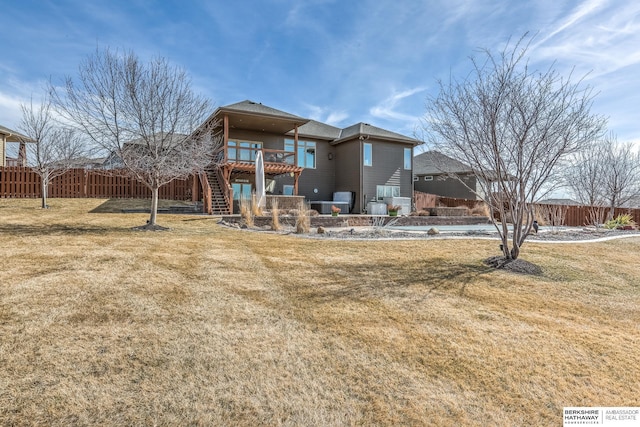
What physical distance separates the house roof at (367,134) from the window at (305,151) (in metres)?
1.67

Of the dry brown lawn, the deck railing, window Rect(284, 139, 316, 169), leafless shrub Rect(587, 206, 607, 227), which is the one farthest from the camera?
window Rect(284, 139, 316, 169)

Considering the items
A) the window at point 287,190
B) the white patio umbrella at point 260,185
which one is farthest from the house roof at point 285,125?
the window at point 287,190

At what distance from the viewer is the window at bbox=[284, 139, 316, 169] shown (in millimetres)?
→ 20391

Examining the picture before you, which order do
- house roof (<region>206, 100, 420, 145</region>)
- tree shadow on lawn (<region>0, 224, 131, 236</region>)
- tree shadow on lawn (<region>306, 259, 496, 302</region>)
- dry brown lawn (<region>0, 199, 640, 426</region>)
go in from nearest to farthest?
1. dry brown lawn (<region>0, 199, 640, 426</region>)
2. tree shadow on lawn (<region>306, 259, 496, 302</region>)
3. tree shadow on lawn (<region>0, 224, 131, 236</region>)
4. house roof (<region>206, 100, 420, 145</region>)

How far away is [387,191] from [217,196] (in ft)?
36.4

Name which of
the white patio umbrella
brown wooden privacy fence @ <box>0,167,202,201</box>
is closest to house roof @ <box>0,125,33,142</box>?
brown wooden privacy fence @ <box>0,167,202,201</box>

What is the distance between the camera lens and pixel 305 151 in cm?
2089

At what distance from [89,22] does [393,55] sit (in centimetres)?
993

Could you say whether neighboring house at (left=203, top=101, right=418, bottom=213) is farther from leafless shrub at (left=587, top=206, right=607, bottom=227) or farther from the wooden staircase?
leafless shrub at (left=587, top=206, right=607, bottom=227)

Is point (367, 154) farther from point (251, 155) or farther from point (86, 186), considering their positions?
point (86, 186)

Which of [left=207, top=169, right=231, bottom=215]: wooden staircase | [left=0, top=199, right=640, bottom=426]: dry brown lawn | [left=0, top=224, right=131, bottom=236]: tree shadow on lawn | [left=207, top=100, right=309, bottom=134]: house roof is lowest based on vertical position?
[left=0, top=199, right=640, bottom=426]: dry brown lawn

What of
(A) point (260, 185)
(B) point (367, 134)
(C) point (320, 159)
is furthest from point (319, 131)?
(A) point (260, 185)

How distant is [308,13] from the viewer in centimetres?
1079

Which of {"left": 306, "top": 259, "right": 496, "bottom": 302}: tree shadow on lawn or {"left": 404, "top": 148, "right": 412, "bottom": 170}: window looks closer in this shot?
{"left": 306, "top": 259, "right": 496, "bottom": 302}: tree shadow on lawn
